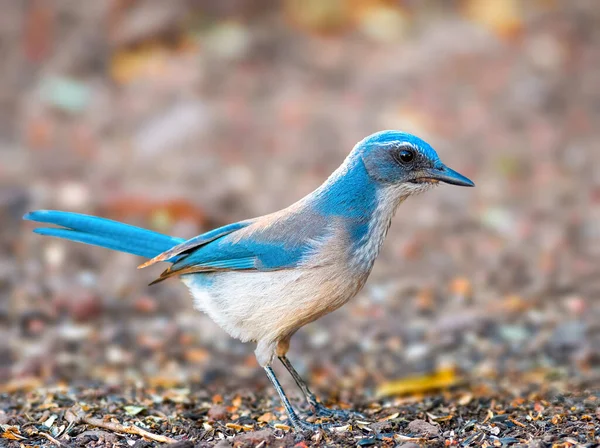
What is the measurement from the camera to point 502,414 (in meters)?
4.88

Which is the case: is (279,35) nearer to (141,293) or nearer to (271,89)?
(271,89)

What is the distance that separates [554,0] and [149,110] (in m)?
5.79

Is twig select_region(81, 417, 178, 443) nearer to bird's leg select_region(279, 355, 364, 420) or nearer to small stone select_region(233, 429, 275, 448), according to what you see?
small stone select_region(233, 429, 275, 448)

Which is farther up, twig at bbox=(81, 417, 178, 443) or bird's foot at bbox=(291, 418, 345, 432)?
twig at bbox=(81, 417, 178, 443)

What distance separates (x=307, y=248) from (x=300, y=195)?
4.35 metres

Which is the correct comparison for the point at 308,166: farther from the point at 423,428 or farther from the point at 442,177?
the point at 423,428

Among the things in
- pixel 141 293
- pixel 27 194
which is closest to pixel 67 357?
pixel 141 293

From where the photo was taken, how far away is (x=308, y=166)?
9.68 m

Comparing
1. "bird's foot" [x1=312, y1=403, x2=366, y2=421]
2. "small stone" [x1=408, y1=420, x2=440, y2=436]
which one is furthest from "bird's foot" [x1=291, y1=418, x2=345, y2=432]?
"small stone" [x1=408, y1=420, x2=440, y2=436]

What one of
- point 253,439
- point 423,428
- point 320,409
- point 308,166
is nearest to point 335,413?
point 320,409

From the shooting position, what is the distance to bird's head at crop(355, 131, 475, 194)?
15.8ft

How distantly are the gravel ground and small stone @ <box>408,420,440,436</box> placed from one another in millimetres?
18

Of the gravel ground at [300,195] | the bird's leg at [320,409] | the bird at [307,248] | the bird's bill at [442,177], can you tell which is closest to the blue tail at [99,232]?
the bird at [307,248]

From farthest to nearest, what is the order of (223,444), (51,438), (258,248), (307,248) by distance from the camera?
(258,248)
(307,248)
(51,438)
(223,444)
